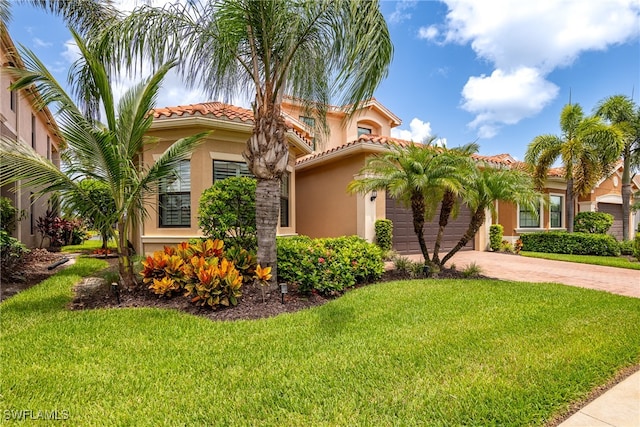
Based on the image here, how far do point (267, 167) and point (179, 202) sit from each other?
5.22 m

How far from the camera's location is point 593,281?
8.70 meters

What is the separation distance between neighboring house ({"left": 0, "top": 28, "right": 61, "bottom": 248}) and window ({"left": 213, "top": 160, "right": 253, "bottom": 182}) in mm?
4792

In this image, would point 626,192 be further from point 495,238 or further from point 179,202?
point 179,202

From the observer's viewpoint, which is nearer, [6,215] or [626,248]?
[6,215]

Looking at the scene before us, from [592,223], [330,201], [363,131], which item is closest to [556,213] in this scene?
[592,223]

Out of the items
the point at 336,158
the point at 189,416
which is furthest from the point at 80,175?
the point at 336,158

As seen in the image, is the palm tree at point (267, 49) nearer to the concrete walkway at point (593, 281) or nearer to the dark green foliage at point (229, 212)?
the dark green foliage at point (229, 212)

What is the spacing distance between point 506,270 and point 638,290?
325 cm

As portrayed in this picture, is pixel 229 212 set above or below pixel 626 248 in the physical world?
above

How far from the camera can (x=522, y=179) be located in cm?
912

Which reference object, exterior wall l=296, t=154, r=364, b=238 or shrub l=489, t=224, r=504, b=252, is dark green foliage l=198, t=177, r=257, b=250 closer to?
exterior wall l=296, t=154, r=364, b=238

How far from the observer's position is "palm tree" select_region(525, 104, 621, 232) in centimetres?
1512

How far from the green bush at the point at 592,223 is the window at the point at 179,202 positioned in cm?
2093

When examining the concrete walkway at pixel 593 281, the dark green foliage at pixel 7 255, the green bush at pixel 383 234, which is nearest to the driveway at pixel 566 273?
the concrete walkway at pixel 593 281
